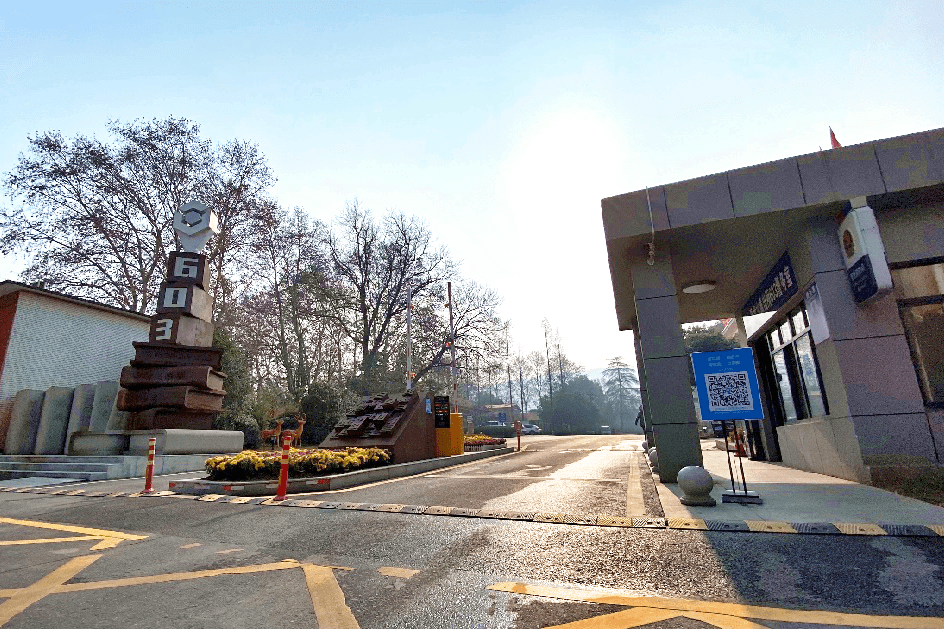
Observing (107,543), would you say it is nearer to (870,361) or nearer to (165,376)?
(870,361)

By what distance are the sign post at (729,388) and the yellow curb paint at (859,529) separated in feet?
4.97

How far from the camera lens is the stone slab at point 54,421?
1616cm

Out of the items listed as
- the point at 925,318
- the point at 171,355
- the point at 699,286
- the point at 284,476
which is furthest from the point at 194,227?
the point at 925,318

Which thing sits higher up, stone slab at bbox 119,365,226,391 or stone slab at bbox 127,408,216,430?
stone slab at bbox 119,365,226,391

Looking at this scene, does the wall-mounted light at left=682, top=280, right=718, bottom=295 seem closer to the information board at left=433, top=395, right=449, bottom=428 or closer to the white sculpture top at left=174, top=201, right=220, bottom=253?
the information board at left=433, top=395, right=449, bottom=428

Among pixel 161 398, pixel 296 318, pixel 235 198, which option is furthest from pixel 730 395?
pixel 235 198

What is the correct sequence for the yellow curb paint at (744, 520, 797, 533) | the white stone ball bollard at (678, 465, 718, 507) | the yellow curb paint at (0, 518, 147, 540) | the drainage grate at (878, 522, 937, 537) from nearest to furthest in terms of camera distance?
1. the drainage grate at (878, 522, 937, 537)
2. the yellow curb paint at (744, 520, 797, 533)
3. the yellow curb paint at (0, 518, 147, 540)
4. the white stone ball bollard at (678, 465, 718, 507)

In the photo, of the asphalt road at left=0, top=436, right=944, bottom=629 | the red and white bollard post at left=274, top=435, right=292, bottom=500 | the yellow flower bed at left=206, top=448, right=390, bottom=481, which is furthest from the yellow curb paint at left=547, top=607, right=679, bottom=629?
the yellow flower bed at left=206, top=448, right=390, bottom=481

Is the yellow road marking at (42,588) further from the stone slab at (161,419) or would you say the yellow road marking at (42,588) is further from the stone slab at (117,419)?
the stone slab at (117,419)

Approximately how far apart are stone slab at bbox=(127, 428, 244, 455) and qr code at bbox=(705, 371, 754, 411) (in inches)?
645

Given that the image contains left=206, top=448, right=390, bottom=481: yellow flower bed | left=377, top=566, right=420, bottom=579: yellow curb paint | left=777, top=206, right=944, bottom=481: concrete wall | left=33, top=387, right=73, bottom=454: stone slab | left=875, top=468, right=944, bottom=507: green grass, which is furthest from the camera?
left=33, top=387, right=73, bottom=454: stone slab

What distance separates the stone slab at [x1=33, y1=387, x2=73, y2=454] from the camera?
1616 centimetres

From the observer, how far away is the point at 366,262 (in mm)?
33375

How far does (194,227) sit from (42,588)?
20.2 meters
